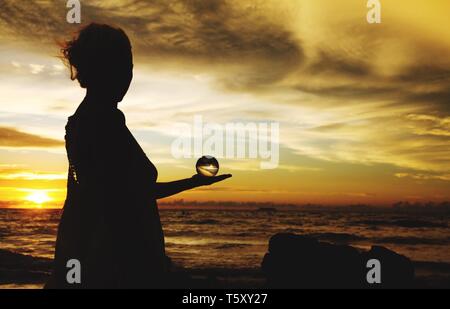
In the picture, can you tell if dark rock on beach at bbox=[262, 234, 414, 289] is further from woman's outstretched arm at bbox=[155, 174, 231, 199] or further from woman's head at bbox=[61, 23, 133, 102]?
woman's head at bbox=[61, 23, 133, 102]

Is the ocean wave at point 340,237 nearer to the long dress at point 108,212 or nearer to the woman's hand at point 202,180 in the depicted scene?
the woman's hand at point 202,180

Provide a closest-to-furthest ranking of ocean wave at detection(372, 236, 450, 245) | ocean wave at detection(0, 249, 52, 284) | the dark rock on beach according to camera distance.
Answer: the dark rock on beach → ocean wave at detection(0, 249, 52, 284) → ocean wave at detection(372, 236, 450, 245)

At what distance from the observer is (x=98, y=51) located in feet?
7.52

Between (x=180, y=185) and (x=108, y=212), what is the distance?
556mm

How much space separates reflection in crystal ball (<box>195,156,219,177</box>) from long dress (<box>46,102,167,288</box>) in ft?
3.04

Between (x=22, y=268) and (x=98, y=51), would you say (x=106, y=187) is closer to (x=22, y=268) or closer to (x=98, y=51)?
(x=98, y=51)

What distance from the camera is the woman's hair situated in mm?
2279

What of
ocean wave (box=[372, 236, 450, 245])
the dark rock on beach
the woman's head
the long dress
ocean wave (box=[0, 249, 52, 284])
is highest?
the woman's head

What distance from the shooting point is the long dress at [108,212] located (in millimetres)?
2104

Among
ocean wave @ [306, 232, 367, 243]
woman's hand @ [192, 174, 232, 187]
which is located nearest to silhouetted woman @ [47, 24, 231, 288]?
woman's hand @ [192, 174, 232, 187]

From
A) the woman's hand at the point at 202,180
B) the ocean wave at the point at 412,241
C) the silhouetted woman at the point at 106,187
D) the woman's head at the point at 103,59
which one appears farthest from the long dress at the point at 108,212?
the ocean wave at the point at 412,241

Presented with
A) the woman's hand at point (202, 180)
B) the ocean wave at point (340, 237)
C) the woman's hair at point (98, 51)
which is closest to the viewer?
the woman's hair at point (98, 51)

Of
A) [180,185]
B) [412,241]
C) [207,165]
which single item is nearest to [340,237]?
[412,241]
